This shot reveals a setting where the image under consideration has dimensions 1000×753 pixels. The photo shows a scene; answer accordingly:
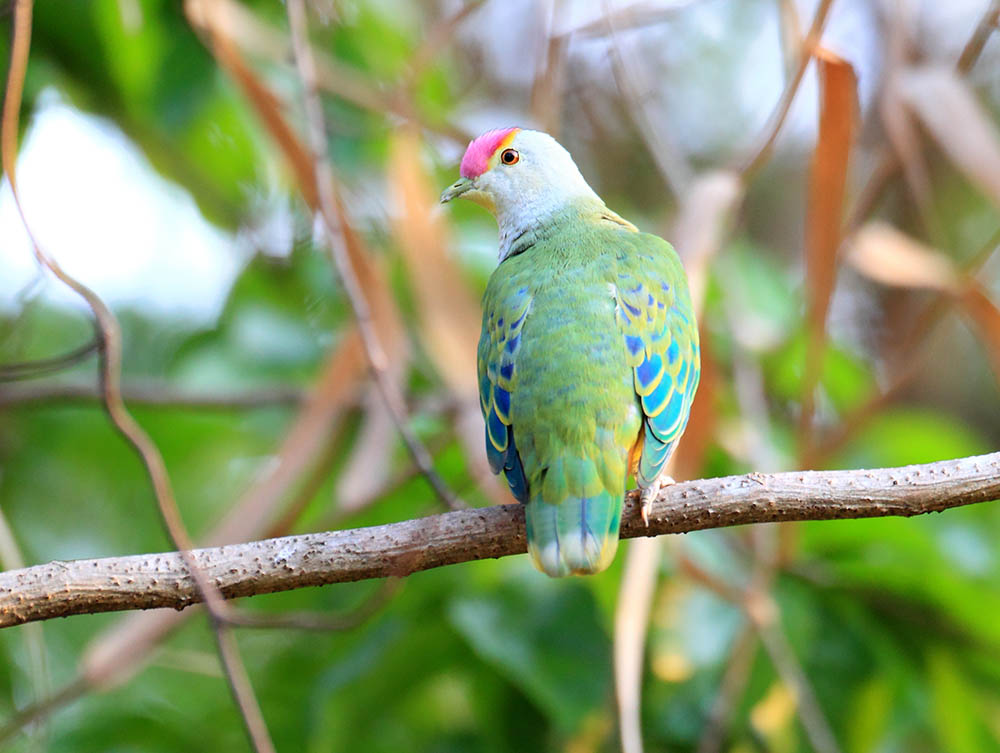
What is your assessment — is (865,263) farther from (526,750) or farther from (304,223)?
(304,223)

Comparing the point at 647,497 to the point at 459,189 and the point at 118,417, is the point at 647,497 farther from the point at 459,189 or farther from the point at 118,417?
the point at 459,189

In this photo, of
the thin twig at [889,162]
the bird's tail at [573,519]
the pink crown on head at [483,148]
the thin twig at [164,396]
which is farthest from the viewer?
the thin twig at [164,396]

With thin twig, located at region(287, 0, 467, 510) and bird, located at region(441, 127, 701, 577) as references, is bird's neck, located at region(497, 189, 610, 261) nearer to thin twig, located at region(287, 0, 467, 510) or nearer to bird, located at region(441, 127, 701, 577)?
bird, located at region(441, 127, 701, 577)

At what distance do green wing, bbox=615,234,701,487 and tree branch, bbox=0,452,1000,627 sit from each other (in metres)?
0.29

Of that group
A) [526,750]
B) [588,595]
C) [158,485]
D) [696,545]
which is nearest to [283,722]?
[526,750]

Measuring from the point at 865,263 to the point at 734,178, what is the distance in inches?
20.9

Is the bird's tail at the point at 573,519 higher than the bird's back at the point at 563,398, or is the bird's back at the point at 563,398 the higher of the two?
the bird's back at the point at 563,398

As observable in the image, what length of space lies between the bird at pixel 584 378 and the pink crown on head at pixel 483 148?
1.54 feet

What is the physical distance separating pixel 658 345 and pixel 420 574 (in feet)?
4.96

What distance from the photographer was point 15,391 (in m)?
4.36

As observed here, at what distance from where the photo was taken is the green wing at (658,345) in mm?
2604

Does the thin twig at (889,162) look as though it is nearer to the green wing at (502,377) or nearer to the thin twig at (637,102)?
the thin twig at (637,102)

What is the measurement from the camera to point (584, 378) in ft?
8.50

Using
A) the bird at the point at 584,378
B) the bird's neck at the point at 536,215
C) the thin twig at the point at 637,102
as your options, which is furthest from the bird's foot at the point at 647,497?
the thin twig at the point at 637,102
